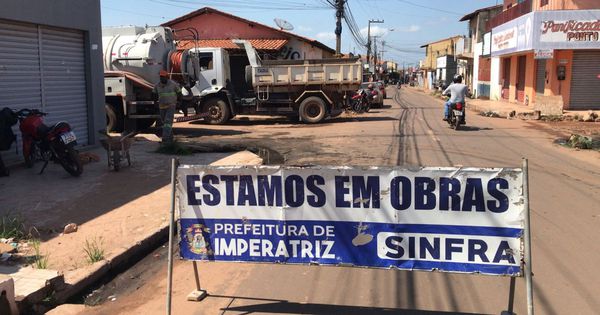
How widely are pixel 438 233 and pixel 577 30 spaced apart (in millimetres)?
23333

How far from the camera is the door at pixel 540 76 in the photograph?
26734mm

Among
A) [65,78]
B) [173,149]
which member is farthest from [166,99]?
[65,78]

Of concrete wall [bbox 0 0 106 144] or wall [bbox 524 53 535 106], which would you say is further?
wall [bbox 524 53 535 106]

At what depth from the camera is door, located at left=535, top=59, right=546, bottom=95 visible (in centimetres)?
2673

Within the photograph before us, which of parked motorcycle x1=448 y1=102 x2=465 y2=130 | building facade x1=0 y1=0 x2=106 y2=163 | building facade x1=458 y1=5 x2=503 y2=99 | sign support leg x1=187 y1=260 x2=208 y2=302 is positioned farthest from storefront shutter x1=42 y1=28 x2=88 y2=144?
building facade x1=458 y1=5 x2=503 y2=99

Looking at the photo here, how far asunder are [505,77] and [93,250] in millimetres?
34831

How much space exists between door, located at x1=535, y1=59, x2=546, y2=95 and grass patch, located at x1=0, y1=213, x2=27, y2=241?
83.1 feet

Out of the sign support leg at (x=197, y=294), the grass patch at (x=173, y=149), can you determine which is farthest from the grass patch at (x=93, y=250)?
the grass patch at (x=173, y=149)

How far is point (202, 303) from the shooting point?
4363 millimetres

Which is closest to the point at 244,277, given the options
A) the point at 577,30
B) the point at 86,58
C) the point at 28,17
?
the point at 28,17

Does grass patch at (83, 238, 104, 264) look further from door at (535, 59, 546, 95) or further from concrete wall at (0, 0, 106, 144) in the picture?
door at (535, 59, 546, 95)

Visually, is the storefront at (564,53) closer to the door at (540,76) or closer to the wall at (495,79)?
the door at (540,76)

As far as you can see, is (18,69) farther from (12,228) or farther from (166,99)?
(12,228)

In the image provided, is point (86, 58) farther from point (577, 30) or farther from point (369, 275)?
point (577, 30)
